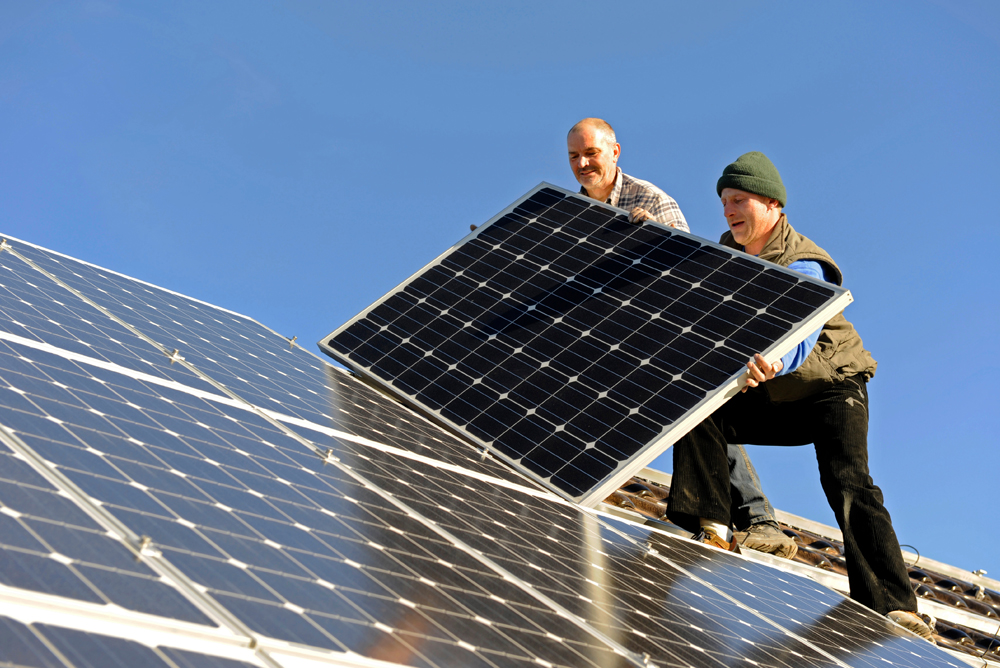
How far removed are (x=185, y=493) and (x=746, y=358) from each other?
17.7ft

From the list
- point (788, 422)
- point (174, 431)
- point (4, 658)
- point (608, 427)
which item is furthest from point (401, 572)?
point (788, 422)

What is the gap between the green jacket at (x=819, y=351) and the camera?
9.11 m

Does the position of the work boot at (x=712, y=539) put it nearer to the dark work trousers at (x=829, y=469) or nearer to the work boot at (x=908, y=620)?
the dark work trousers at (x=829, y=469)

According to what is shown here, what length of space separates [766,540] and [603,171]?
15.5 ft

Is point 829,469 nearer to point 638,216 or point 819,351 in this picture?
point 819,351

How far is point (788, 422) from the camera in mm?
9586

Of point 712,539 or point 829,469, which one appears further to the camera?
point 712,539

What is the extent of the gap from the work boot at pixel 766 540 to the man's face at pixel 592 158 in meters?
4.44

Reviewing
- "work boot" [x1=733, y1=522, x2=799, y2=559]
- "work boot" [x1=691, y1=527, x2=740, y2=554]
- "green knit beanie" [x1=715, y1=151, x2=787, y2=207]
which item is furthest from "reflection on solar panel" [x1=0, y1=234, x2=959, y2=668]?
"green knit beanie" [x1=715, y1=151, x2=787, y2=207]

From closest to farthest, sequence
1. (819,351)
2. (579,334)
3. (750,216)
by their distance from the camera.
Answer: (819,351) → (579,334) → (750,216)

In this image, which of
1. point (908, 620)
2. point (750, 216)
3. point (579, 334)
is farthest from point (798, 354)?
point (908, 620)

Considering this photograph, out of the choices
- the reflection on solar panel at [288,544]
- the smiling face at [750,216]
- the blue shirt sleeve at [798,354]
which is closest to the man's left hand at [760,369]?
the blue shirt sleeve at [798,354]

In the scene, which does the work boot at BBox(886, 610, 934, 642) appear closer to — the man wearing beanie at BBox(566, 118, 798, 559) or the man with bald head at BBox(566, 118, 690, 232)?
the man wearing beanie at BBox(566, 118, 798, 559)

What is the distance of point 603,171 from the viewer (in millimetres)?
11852
